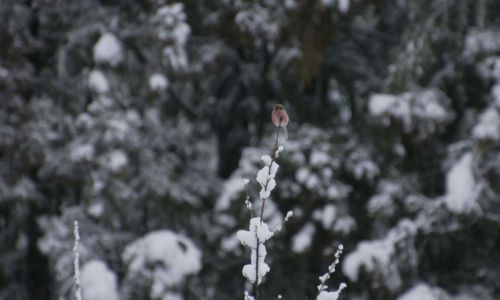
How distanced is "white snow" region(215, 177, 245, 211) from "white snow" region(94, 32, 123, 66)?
1.71m

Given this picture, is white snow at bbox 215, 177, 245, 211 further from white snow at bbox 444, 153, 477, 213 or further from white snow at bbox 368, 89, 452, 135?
white snow at bbox 444, 153, 477, 213

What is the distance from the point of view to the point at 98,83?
6.95 m

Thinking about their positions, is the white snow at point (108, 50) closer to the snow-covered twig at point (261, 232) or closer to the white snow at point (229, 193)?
the white snow at point (229, 193)

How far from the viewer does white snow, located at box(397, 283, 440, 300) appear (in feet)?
20.4

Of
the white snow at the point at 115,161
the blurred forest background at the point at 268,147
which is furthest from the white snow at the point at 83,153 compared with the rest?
the white snow at the point at 115,161

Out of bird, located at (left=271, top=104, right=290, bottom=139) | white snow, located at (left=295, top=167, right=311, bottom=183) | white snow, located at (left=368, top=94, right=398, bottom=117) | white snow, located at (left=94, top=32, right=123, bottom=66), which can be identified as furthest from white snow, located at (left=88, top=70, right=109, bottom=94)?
bird, located at (left=271, top=104, right=290, bottom=139)

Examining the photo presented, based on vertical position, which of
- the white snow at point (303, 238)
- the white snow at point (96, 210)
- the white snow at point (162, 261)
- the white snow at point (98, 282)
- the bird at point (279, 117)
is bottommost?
the bird at point (279, 117)

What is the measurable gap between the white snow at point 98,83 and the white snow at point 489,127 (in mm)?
3576

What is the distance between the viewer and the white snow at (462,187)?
591 cm

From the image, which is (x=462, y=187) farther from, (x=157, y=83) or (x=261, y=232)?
(x=261, y=232)

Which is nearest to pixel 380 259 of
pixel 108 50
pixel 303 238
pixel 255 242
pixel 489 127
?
pixel 303 238

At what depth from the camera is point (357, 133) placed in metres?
7.36

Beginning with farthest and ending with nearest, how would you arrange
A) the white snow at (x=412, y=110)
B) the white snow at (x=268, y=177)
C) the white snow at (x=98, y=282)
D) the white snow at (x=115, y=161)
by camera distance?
the white snow at (x=115, y=161), the white snow at (x=98, y=282), the white snow at (x=412, y=110), the white snow at (x=268, y=177)

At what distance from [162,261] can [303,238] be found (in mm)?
1400
